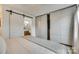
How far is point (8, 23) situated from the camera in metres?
1.58

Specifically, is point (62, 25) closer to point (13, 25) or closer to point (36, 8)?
point (36, 8)

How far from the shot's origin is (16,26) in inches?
63.0

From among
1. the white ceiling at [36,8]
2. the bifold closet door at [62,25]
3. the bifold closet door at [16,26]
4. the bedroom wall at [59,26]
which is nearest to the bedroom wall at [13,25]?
the bifold closet door at [16,26]

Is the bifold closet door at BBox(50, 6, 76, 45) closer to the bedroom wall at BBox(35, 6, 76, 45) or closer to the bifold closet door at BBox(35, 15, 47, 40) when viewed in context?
the bedroom wall at BBox(35, 6, 76, 45)

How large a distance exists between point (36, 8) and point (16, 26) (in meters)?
0.40

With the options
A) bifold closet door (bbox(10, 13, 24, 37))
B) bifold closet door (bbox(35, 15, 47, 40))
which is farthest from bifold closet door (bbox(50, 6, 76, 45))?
bifold closet door (bbox(10, 13, 24, 37))

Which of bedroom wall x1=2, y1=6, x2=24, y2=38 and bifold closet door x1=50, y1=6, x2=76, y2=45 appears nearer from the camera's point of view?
bifold closet door x1=50, y1=6, x2=76, y2=45

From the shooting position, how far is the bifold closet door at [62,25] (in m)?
1.40

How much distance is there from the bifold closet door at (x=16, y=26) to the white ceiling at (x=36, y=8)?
13cm

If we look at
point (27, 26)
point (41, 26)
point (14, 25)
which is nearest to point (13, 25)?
point (14, 25)

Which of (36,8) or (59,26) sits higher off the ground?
(36,8)

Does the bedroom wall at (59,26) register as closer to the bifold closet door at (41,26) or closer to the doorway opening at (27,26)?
the bifold closet door at (41,26)

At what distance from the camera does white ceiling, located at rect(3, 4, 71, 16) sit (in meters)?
1.51

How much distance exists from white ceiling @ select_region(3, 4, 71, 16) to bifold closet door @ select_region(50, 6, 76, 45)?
0.08 meters
